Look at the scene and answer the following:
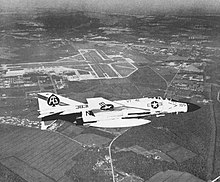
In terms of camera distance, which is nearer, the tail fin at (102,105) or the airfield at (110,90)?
the airfield at (110,90)

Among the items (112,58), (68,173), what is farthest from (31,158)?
(112,58)

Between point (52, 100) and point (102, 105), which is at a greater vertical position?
point (52, 100)

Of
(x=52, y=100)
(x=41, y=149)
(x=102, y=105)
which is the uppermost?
(x=52, y=100)

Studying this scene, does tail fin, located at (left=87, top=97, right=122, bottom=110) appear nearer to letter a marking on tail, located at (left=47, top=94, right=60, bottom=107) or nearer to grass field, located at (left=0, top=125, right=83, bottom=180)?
letter a marking on tail, located at (left=47, top=94, right=60, bottom=107)

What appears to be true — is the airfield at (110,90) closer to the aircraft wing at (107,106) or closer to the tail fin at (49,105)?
the tail fin at (49,105)

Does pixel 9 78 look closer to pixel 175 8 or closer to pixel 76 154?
pixel 76 154

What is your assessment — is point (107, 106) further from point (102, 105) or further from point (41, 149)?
point (41, 149)

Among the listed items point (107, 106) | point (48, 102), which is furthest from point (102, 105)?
point (48, 102)

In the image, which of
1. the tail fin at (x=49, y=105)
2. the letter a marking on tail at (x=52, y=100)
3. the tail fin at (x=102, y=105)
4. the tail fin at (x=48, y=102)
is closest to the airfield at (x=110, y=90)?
the tail fin at (x=49, y=105)

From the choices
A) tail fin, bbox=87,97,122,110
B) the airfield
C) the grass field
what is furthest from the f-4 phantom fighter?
the grass field

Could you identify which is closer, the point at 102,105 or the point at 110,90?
the point at 102,105

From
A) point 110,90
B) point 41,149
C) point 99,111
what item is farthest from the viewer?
point 110,90
